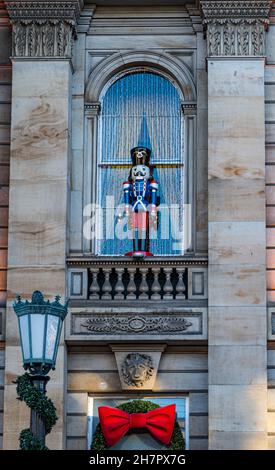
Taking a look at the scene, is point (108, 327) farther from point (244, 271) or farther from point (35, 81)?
point (35, 81)

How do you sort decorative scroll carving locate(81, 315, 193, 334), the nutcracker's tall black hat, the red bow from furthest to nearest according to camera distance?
1. the nutcracker's tall black hat
2. decorative scroll carving locate(81, 315, 193, 334)
3. the red bow

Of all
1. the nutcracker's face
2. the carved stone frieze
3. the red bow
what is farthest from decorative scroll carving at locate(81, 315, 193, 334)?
the nutcracker's face

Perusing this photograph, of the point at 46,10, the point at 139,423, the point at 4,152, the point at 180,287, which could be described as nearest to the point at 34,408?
the point at 139,423

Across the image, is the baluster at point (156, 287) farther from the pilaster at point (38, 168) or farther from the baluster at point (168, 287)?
the pilaster at point (38, 168)

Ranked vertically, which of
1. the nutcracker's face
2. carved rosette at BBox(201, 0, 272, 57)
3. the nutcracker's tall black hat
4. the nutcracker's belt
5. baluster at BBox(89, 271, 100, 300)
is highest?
carved rosette at BBox(201, 0, 272, 57)

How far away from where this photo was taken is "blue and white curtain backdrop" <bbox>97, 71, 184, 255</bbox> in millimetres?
29125

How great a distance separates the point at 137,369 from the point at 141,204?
3302 millimetres

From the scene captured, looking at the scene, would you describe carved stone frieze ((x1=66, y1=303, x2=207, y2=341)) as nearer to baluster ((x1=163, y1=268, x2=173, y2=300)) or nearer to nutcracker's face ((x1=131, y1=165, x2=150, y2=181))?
baluster ((x1=163, y1=268, x2=173, y2=300))

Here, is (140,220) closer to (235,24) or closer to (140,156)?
(140,156)

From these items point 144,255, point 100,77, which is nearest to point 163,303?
point 144,255

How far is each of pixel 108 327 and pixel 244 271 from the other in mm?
2717

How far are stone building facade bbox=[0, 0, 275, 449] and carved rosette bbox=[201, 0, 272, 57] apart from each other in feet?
0.09

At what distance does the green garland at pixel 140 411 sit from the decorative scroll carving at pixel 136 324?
52.7 inches

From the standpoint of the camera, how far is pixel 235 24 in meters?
29.1
